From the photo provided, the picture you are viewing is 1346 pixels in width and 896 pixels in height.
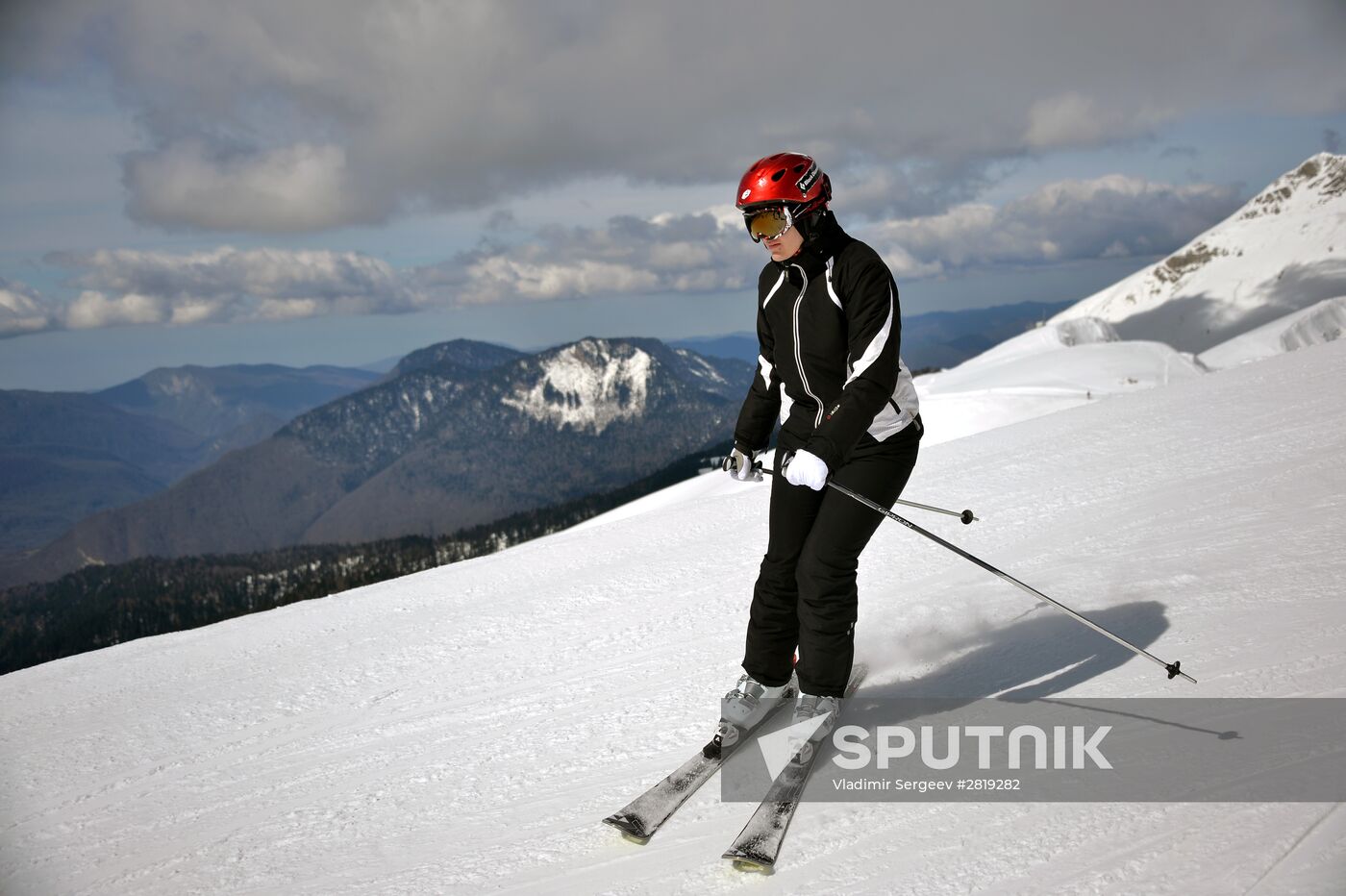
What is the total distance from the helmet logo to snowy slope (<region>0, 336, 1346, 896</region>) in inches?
131

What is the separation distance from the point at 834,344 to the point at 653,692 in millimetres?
2990

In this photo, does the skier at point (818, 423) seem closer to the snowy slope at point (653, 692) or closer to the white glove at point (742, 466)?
the white glove at point (742, 466)

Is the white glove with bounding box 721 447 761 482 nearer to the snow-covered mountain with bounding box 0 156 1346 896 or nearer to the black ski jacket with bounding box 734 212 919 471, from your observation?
the black ski jacket with bounding box 734 212 919 471

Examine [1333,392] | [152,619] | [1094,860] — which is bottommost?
[152,619]

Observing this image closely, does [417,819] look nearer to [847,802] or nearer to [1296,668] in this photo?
[847,802]

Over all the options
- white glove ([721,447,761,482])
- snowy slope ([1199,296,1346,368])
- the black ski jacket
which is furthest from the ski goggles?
snowy slope ([1199,296,1346,368])

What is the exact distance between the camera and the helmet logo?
14.5ft

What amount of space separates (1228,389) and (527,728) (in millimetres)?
11598

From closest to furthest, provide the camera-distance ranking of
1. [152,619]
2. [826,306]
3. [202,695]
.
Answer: [826,306]
[202,695]
[152,619]

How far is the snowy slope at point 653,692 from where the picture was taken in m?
3.57

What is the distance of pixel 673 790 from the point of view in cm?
431

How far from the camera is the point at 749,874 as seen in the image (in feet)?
11.8

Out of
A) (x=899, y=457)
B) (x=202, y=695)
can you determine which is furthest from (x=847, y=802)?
(x=202, y=695)

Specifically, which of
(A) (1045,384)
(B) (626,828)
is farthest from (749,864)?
(A) (1045,384)
